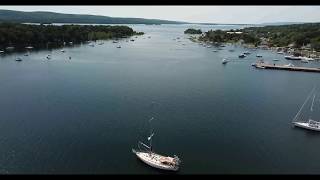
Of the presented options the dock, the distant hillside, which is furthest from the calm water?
the distant hillside

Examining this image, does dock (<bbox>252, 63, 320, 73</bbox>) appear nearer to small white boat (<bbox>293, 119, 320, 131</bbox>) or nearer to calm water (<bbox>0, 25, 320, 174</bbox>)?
calm water (<bbox>0, 25, 320, 174</bbox>)

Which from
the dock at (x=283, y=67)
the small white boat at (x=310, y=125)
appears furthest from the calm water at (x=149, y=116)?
the dock at (x=283, y=67)

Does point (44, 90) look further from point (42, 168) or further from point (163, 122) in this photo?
point (42, 168)

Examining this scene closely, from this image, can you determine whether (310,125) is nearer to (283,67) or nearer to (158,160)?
A: (158,160)

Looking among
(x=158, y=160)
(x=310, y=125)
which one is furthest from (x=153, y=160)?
(x=310, y=125)

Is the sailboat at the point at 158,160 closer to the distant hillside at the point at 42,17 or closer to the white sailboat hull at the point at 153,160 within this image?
the white sailboat hull at the point at 153,160
